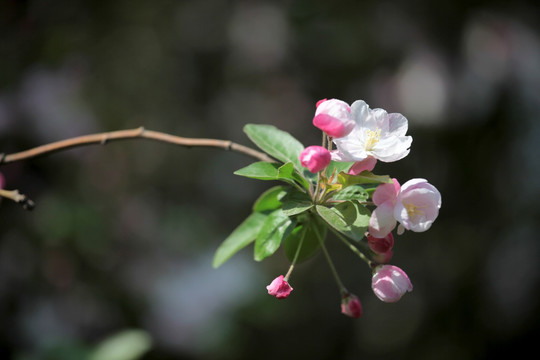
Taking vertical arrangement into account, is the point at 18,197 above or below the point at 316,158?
above

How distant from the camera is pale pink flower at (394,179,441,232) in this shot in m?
0.63

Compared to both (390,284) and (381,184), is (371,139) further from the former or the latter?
(390,284)

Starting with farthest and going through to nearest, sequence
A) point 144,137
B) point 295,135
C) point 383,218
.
Result: point 295,135, point 144,137, point 383,218

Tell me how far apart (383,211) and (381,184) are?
0.13 ft

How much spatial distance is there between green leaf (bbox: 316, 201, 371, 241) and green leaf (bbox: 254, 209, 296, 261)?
0.20ft

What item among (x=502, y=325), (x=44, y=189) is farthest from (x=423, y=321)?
(x=44, y=189)

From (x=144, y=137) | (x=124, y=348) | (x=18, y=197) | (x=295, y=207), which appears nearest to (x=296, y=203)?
(x=295, y=207)

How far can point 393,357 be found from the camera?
8.68ft

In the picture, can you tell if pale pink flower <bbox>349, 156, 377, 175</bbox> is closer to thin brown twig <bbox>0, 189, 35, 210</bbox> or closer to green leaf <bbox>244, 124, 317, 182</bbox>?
green leaf <bbox>244, 124, 317, 182</bbox>

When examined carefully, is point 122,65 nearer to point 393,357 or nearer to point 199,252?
point 199,252

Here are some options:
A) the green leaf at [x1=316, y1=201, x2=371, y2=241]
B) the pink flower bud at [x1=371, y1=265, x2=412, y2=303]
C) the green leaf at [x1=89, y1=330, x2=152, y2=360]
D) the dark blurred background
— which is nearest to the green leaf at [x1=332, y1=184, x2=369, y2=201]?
the green leaf at [x1=316, y1=201, x2=371, y2=241]

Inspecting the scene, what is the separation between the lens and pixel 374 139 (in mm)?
669

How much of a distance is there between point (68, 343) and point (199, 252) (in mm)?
930

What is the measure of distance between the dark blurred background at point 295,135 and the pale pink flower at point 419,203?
71.1 inches
